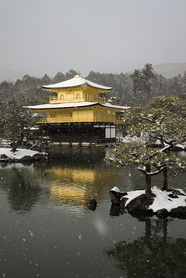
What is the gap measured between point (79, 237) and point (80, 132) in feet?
118

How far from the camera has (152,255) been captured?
320 inches

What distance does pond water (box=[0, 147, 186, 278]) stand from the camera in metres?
7.36

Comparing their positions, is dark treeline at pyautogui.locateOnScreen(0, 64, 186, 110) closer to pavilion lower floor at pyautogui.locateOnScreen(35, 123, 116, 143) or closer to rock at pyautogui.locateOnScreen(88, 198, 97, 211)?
pavilion lower floor at pyautogui.locateOnScreen(35, 123, 116, 143)

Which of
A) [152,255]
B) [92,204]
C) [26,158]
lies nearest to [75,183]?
[92,204]

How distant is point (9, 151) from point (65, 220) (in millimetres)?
18721

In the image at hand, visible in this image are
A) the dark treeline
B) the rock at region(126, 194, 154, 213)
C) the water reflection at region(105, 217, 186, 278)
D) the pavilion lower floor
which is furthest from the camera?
the dark treeline

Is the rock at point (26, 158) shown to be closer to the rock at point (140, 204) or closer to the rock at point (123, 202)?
the rock at point (123, 202)

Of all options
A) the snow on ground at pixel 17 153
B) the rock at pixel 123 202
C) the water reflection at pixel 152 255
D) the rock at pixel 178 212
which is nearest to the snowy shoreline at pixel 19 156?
the snow on ground at pixel 17 153

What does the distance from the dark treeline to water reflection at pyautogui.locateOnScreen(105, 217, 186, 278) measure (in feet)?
174

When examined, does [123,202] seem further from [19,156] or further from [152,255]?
[19,156]

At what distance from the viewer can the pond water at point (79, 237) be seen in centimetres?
736

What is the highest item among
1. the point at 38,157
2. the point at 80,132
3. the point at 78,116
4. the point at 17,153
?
the point at 78,116

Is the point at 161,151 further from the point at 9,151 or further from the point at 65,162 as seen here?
the point at 9,151

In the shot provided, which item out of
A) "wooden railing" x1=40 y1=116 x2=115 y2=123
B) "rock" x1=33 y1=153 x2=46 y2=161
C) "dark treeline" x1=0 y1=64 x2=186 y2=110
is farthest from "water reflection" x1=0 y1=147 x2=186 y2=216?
"dark treeline" x1=0 y1=64 x2=186 y2=110
